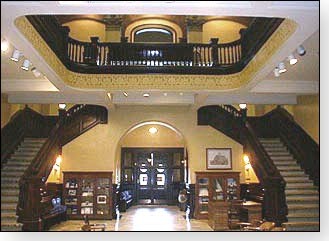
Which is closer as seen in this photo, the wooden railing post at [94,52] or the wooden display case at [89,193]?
the wooden railing post at [94,52]

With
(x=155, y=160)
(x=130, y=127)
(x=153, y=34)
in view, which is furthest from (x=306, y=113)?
(x=155, y=160)

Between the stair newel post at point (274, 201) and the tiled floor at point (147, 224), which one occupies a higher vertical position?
the stair newel post at point (274, 201)

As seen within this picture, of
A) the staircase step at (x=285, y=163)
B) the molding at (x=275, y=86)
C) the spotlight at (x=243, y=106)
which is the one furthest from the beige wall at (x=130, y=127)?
the molding at (x=275, y=86)

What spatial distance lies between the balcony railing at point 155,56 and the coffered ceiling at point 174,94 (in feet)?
1.50

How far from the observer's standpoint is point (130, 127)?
10461 millimetres

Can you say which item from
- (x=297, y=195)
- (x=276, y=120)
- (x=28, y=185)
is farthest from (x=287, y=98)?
(x=28, y=185)

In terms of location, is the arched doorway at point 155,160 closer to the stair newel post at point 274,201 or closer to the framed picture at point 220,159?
the framed picture at point 220,159

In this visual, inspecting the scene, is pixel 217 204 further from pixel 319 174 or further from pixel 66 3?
pixel 66 3

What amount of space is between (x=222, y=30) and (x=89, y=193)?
18.4 ft

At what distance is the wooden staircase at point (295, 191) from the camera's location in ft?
15.4

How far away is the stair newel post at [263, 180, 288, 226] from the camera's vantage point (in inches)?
271

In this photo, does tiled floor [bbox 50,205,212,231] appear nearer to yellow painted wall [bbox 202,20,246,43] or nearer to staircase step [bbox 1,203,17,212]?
staircase step [bbox 1,203,17,212]

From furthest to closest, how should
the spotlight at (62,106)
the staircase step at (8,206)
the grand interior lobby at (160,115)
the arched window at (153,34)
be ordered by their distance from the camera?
the arched window at (153,34) → the spotlight at (62,106) → the grand interior lobby at (160,115) → the staircase step at (8,206)

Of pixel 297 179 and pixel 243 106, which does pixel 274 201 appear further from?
pixel 243 106
